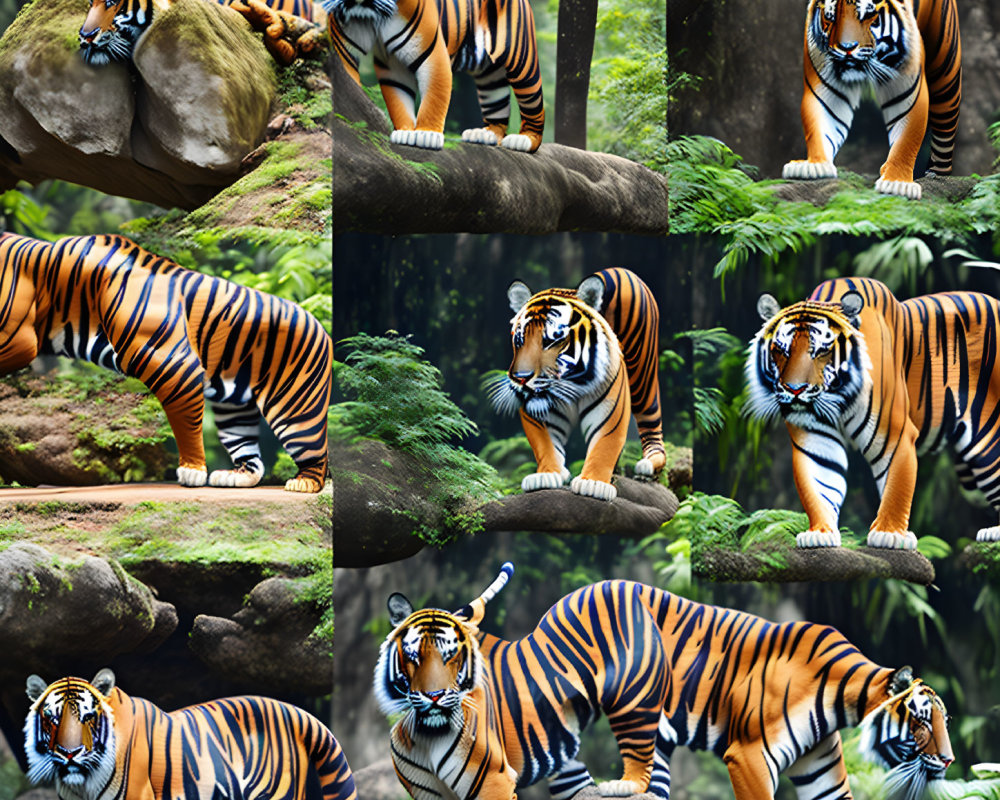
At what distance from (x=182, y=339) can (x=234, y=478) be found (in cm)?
65

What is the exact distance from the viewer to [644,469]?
19.1 feet

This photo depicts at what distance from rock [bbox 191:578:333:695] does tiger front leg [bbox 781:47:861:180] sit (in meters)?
3.29

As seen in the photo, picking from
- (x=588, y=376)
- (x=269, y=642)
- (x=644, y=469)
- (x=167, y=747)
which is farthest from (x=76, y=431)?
(x=644, y=469)

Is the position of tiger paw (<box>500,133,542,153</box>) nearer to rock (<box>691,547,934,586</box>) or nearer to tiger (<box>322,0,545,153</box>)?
tiger (<box>322,0,545,153</box>)

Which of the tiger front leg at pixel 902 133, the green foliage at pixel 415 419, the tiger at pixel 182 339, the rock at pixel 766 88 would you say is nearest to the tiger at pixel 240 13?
the tiger at pixel 182 339

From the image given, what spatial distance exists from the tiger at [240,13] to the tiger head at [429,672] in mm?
2640

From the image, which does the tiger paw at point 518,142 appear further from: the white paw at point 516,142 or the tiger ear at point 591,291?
the tiger ear at point 591,291

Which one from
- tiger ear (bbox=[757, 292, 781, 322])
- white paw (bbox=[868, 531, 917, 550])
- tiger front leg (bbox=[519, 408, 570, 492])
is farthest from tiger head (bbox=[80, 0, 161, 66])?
white paw (bbox=[868, 531, 917, 550])

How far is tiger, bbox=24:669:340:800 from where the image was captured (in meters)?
4.37

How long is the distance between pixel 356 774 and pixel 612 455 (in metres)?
1.97

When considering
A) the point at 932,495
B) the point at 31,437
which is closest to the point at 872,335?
the point at 932,495

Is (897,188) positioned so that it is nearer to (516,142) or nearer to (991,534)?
(991,534)

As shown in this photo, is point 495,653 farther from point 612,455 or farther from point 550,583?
point 612,455

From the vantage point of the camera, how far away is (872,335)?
5398 mm
